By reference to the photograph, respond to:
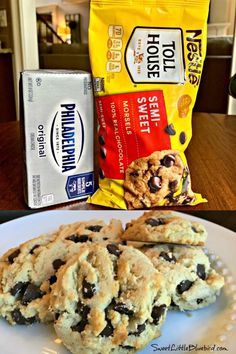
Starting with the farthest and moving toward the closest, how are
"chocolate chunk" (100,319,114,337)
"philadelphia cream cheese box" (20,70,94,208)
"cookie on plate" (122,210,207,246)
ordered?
"philadelphia cream cheese box" (20,70,94,208)
"cookie on plate" (122,210,207,246)
"chocolate chunk" (100,319,114,337)

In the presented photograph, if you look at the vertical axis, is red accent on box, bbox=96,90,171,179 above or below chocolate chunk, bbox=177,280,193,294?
above

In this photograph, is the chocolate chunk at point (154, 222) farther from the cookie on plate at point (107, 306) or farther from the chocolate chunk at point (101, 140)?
the chocolate chunk at point (101, 140)

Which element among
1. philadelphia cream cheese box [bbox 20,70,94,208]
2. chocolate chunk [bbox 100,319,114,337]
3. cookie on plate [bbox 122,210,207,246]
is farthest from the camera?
philadelphia cream cheese box [bbox 20,70,94,208]

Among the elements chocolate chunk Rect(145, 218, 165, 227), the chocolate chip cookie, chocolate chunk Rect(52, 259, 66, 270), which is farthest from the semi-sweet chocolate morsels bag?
chocolate chunk Rect(52, 259, 66, 270)

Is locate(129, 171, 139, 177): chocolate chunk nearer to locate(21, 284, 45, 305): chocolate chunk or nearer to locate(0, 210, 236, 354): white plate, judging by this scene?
locate(0, 210, 236, 354): white plate

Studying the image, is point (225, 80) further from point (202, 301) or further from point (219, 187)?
point (202, 301)

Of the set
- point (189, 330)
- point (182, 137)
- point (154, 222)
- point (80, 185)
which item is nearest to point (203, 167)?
point (182, 137)

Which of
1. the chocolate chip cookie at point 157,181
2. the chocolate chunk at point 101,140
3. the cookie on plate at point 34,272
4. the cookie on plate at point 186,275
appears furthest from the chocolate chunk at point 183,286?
the chocolate chunk at point 101,140
